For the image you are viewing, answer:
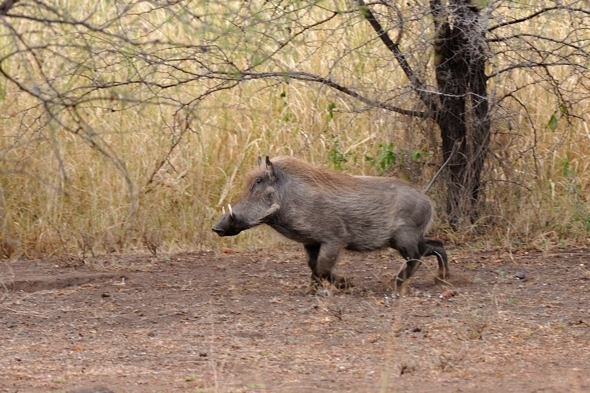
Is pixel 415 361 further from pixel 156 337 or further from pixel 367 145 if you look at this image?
pixel 367 145

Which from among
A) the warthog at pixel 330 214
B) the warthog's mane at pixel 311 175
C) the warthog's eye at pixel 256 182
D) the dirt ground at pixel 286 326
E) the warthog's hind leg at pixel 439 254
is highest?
the warthog's mane at pixel 311 175

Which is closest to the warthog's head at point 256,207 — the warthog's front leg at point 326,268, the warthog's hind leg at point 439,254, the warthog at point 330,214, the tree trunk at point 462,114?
the warthog at point 330,214

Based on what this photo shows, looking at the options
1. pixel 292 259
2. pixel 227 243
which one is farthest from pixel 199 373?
pixel 227 243

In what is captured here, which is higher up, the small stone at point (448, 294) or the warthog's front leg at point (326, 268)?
the warthog's front leg at point (326, 268)

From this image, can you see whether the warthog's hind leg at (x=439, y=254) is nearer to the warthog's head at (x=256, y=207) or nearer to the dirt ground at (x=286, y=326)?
the dirt ground at (x=286, y=326)

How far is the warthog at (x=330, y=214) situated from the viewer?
6.45 meters

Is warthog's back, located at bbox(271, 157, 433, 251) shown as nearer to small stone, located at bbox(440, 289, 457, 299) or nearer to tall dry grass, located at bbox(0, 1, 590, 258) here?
small stone, located at bbox(440, 289, 457, 299)

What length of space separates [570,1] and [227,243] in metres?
3.21

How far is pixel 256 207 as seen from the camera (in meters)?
6.49

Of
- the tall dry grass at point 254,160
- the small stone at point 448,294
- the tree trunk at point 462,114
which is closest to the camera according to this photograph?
the small stone at point 448,294

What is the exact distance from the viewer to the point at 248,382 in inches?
173

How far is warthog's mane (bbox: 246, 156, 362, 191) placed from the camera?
6559 millimetres

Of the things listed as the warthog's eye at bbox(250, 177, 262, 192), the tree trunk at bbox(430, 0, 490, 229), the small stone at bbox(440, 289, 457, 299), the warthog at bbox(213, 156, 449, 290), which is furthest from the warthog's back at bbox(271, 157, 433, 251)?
the tree trunk at bbox(430, 0, 490, 229)

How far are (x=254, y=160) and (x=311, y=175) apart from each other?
8.69ft
